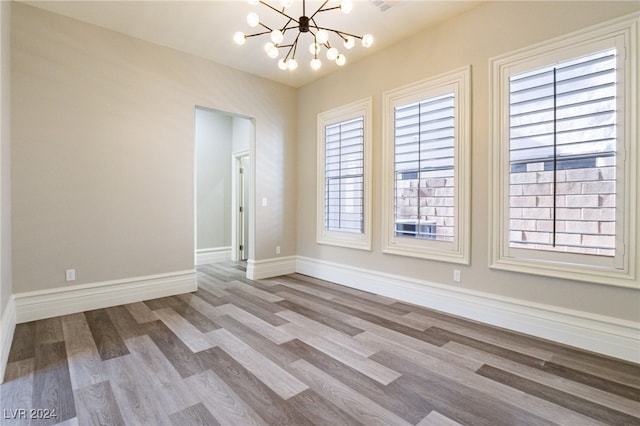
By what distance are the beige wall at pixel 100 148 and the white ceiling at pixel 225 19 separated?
0.76ft

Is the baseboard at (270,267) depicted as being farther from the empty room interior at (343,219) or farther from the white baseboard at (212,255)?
the white baseboard at (212,255)

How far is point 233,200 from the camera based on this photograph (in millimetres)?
→ 6434

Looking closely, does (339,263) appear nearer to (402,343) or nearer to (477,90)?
(402,343)

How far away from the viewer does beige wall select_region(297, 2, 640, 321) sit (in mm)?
2449

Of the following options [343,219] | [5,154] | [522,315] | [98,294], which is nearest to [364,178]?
[343,219]

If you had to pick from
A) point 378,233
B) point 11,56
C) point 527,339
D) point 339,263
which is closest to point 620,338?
point 527,339

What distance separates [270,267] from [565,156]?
4.00m

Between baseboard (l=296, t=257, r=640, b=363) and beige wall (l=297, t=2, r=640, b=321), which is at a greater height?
beige wall (l=297, t=2, r=640, b=321)

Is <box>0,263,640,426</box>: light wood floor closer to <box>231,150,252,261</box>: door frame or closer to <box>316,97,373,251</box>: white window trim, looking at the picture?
<box>316,97,373,251</box>: white window trim

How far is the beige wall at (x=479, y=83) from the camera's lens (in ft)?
8.04

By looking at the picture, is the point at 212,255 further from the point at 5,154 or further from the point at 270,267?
the point at 5,154

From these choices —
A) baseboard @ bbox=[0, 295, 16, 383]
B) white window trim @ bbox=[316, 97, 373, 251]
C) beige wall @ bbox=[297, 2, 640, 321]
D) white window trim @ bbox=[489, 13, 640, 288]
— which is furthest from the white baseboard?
white window trim @ bbox=[489, 13, 640, 288]

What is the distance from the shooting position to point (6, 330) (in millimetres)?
2385

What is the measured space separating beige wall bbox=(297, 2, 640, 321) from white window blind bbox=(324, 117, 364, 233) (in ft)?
0.97
